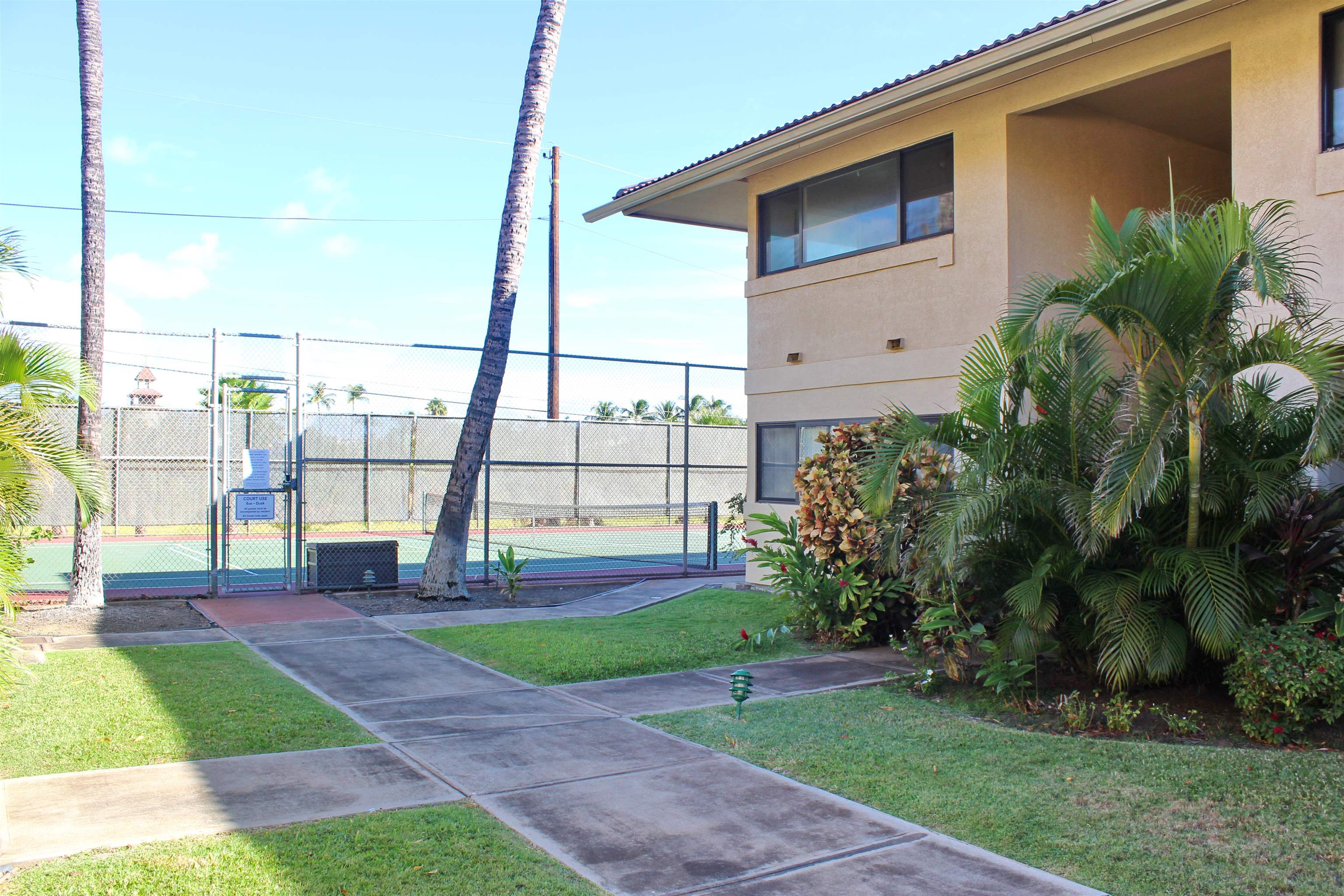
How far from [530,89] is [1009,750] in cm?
999

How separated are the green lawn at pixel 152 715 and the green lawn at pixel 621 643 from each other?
192 centimetres

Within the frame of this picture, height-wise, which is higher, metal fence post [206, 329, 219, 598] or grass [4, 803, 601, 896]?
metal fence post [206, 329, 219, 598]

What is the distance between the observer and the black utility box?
1328cm

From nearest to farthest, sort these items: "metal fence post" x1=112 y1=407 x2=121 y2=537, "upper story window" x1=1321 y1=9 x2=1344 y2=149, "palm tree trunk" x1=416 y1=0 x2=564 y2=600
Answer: "upper story window" x1=1321 y1=9 x2=1344 y2=149
"palm tree trunk" x1=416 y1=0 x2=564 y2=600
"metal fence post" x1=112 y1=407 x2=121 y2=537

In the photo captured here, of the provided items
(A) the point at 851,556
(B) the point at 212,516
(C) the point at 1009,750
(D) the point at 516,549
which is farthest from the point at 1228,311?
(D) the point at 516,549

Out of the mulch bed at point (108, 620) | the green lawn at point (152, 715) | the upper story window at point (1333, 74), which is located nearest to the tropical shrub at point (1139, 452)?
the upper story window at point (1333, 74)

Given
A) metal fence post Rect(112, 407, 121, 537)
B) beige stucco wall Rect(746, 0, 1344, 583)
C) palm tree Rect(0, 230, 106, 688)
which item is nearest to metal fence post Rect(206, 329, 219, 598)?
palm tree Rect(0, 230, 106, 688)

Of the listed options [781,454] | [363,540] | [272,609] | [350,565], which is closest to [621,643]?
[781,454]

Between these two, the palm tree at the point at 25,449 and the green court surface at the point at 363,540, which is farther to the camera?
the green court surface at the point at 363,540

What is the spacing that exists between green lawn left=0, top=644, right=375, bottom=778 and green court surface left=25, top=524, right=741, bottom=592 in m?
5.34

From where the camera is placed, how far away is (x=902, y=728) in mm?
6727

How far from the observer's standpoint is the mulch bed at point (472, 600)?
12.2 m

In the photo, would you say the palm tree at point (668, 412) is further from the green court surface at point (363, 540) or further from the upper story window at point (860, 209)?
the upper story window at point (860, 209)

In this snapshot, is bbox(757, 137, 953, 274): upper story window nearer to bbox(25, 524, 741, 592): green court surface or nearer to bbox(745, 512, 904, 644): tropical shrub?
bbox(745, 512, 904, 644): tropical shrub
